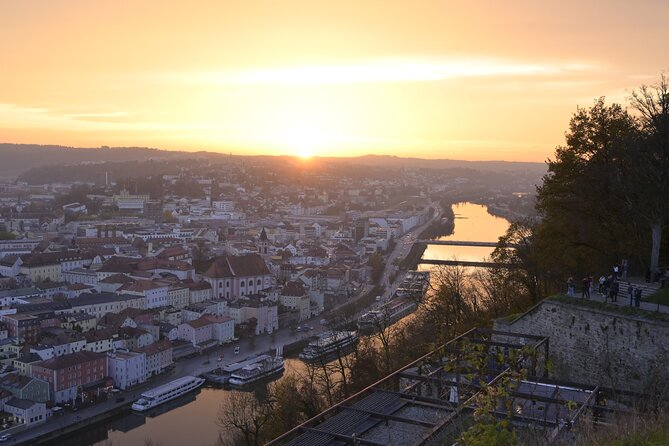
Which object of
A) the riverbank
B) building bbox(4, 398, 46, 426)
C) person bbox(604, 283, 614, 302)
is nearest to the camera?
person bbox(604, 283, 614, 302)

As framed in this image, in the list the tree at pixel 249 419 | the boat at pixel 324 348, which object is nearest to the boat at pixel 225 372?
the boat at pixel 324 348

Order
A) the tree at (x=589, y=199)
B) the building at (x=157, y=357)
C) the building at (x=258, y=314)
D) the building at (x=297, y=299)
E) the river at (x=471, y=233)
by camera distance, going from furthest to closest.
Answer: the river at (x=471, y=233), the building at (x=297, y=299), the building at (x=258, y=314), the building at (x=157, y=357), the tree at (x=589, y=199)

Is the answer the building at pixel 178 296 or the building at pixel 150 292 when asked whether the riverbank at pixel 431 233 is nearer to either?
the building at pixel 178 296

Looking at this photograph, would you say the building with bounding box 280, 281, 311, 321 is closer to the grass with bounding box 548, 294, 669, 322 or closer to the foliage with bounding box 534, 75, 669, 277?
the foliage with bounding box 534, 75, 669, 277

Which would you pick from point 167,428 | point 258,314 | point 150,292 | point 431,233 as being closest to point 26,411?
point 167,428

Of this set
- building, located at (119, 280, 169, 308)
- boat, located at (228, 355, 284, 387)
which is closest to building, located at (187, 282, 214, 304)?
building, located at (119, 280, 169, 308)

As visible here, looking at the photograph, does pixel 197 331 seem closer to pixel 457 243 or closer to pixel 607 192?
pixel 607 192
